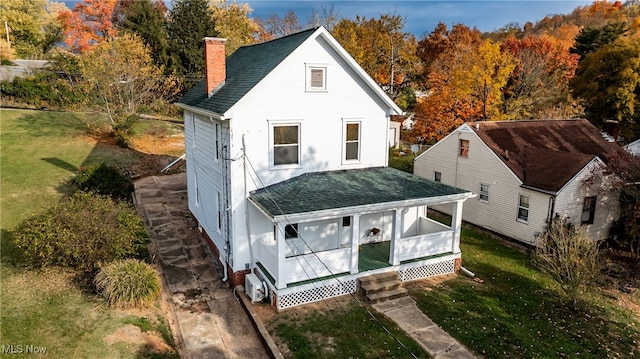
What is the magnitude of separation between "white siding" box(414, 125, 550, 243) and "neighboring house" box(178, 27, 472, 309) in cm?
607

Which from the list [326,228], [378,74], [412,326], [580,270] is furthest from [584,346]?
[378,74]

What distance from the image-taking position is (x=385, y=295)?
45.6 feet

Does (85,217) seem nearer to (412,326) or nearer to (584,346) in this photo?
(412,326)

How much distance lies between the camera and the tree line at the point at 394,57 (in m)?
33.7

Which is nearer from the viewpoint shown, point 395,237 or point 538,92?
point 395,237

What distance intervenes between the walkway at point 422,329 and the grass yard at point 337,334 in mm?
270

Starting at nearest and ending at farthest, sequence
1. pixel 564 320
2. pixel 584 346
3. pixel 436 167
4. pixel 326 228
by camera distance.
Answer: pixel 584 346
pixel 564 320
pixel 326 228
pixel 436 167

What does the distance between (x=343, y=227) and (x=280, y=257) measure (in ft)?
11.9

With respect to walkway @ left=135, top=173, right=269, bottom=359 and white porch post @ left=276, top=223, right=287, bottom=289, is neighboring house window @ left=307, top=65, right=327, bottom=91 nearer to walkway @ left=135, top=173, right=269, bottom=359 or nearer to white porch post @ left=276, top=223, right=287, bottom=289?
white porch post @ left=276, top=223, right=287, bottom=289

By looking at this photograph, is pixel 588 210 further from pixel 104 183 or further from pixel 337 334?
pixel 104 183

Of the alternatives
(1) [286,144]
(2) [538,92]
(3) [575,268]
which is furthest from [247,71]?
(2) [538,92]

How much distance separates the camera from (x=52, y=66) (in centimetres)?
4516

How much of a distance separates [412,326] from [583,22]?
88.8m

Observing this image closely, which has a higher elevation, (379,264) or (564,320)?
(379,264)
